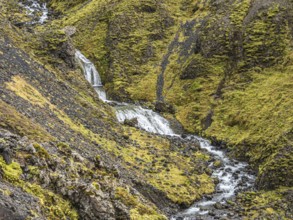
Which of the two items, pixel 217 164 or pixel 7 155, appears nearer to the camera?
pixel 7 155

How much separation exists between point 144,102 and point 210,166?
26.0 meters

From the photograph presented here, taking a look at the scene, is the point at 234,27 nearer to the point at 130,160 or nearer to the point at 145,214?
the point at 130,160

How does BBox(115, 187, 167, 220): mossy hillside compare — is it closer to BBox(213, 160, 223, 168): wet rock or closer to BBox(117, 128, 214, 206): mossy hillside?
BBox(117, 128, 214, 206): mossy hillside

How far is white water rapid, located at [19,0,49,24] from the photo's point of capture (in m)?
99.8

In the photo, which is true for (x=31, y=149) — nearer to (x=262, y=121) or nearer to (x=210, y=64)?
(x=262, y=121)

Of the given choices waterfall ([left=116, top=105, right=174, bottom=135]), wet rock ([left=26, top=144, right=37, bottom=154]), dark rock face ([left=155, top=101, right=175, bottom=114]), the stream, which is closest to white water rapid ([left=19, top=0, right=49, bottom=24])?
the stream

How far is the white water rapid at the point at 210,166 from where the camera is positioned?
112ft

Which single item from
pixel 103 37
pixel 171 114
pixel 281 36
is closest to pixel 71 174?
pixel 171 114

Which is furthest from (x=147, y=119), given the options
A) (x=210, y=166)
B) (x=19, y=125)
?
(x=19, y=125)

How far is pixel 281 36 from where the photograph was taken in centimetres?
6712

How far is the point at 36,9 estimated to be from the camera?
10888cm

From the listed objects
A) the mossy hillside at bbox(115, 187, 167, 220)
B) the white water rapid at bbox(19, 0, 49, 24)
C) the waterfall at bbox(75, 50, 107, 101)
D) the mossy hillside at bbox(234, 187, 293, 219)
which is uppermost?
the white water rapid at bbox(19, 0, 49, 24)

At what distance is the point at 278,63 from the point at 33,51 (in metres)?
38.4

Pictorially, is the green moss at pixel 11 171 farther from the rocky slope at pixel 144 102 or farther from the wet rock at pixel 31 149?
the wet rock at pixel 31 149
